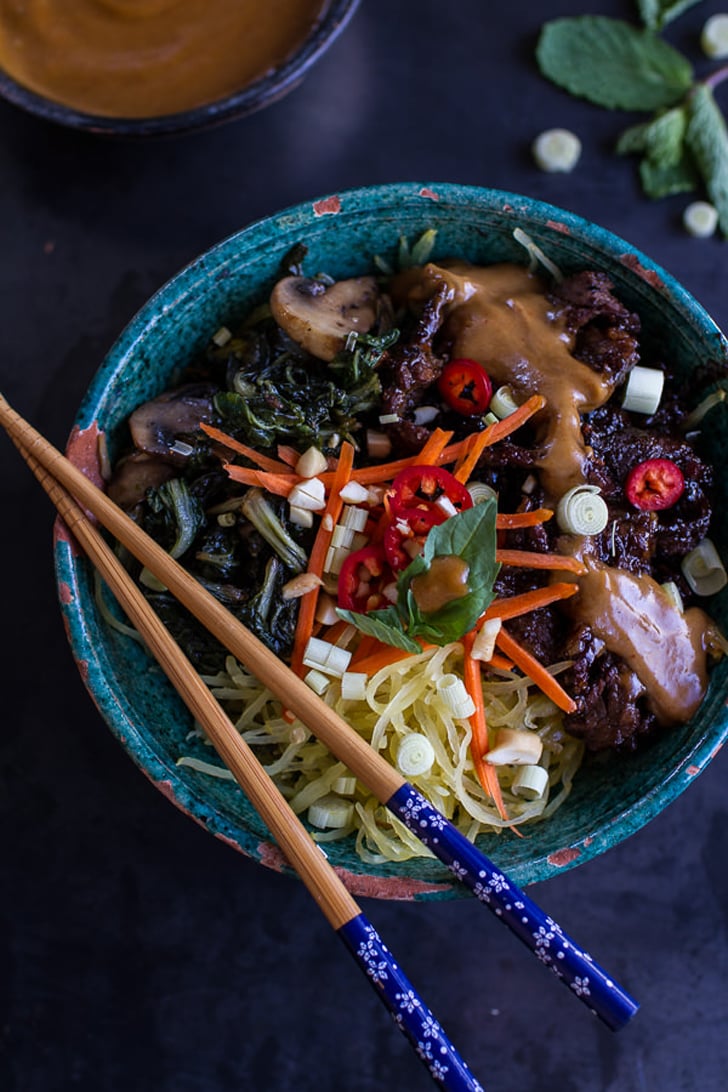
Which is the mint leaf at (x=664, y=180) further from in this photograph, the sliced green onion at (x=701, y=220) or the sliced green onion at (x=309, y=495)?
the sliced green onion at (x=309, y=495)

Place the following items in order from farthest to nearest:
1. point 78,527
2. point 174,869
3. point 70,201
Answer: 1. point 70,201
2. point 174,869
3. point 78,527

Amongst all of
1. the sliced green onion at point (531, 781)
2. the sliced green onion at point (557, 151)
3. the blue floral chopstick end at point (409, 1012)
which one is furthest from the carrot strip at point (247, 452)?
the sliced green onion at point (557, 151)

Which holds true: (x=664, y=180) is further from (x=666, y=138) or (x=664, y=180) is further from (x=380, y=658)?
(x=380, y=658)

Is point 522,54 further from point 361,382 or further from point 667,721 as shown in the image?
point 667,721

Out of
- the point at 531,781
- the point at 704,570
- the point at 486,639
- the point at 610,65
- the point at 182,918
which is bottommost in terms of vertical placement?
the point at 182,918

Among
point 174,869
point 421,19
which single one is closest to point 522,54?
point 421,19

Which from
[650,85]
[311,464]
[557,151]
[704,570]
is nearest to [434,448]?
[311,464]

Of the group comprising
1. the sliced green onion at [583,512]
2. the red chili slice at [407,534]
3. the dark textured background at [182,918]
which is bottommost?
the dark textured background at [182,918]
